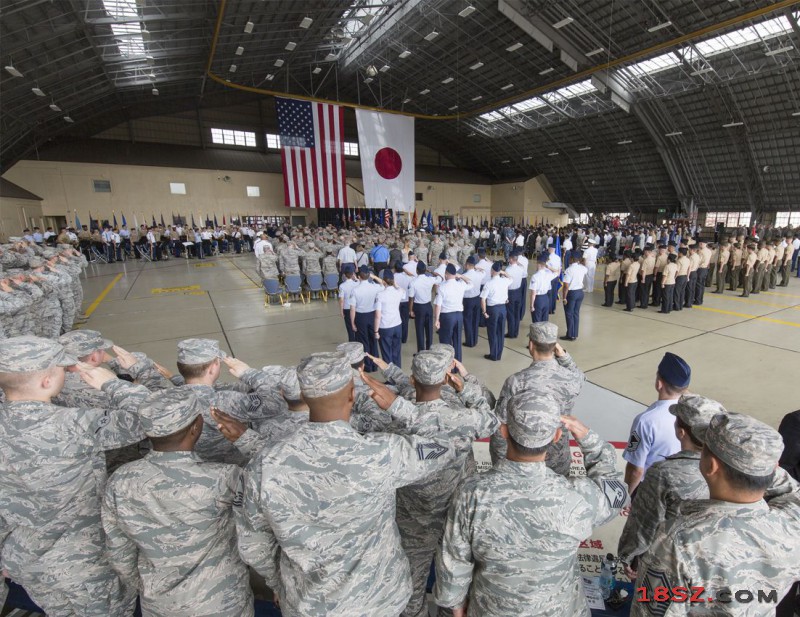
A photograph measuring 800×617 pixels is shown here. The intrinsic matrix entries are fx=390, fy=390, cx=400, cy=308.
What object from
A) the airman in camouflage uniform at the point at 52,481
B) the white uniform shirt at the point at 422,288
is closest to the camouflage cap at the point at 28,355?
the airman in camouflage uniform at the point at 52,481

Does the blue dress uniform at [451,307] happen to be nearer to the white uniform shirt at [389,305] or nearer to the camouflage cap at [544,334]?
the white uniform shirt at [389,305]

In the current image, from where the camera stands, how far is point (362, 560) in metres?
1.52

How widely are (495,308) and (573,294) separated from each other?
5.88ft

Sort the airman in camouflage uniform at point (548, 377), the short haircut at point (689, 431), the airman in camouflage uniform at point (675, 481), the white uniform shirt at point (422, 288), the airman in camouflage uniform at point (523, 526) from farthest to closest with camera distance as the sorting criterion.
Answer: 1. the white uniform shirt at point (422, 288)
2. the airman in camouflage uniform at point (548, 377)
3. the short haircut at point (689, 431)
4. the airman in camouflage uniform at point (675, 481)
5. the airman in camouflage uniform at point (523, 526)

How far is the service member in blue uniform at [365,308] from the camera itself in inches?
221

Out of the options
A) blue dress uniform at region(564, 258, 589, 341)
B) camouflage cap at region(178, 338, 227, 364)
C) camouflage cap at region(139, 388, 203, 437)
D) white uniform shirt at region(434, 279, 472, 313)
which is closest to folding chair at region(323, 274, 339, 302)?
white uniform shirt at region(434, 279, 472, 313)

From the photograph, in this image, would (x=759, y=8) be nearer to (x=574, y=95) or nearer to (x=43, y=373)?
(x=574, y=95)

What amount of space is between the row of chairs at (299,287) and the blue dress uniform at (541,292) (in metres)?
5.15

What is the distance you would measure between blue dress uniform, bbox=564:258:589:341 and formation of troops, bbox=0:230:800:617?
17.4 ft

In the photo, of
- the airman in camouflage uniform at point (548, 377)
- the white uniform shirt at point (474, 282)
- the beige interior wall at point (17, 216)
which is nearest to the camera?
the airman in camouflage uniform at point (548, 377)

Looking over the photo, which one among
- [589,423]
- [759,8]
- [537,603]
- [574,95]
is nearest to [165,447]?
[537,603]

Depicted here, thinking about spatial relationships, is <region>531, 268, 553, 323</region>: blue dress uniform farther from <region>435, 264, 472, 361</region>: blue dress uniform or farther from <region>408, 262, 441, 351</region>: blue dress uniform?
<region>408, 262, 441, 351</region>: blue dress uniform

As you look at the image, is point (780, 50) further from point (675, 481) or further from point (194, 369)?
point (194, 369)

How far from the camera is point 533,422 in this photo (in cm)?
142
